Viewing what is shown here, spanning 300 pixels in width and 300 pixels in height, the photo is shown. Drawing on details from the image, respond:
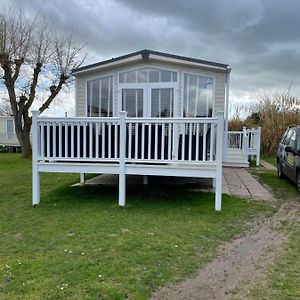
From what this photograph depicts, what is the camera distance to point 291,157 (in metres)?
8.09

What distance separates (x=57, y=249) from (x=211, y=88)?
6010mm

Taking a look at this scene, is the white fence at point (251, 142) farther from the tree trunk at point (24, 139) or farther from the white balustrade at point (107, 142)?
the tree trunk at point (24, 139)

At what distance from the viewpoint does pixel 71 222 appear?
16.6 feet

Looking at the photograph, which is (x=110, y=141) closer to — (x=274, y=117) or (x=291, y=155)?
(x=291, y=155)

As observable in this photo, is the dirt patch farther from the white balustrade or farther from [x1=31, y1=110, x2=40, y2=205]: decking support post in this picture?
[x1=31, y1=110, x2=40, y2=205]: decking support post

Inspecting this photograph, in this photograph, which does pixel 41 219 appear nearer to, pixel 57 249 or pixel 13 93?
pixel 57 249

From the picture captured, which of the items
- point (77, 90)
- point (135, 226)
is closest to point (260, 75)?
point (77, 90)

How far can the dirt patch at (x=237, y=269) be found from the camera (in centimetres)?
288

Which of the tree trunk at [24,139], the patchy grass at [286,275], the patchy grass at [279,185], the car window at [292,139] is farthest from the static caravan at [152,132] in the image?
the tree trunk at [24,139]

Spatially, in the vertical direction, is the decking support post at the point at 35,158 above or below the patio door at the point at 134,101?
below

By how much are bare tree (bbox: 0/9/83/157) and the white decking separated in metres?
11.9

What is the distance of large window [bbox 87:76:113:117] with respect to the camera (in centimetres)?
899

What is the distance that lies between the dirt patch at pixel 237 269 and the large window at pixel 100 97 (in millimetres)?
5517

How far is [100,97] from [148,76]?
156 cm
